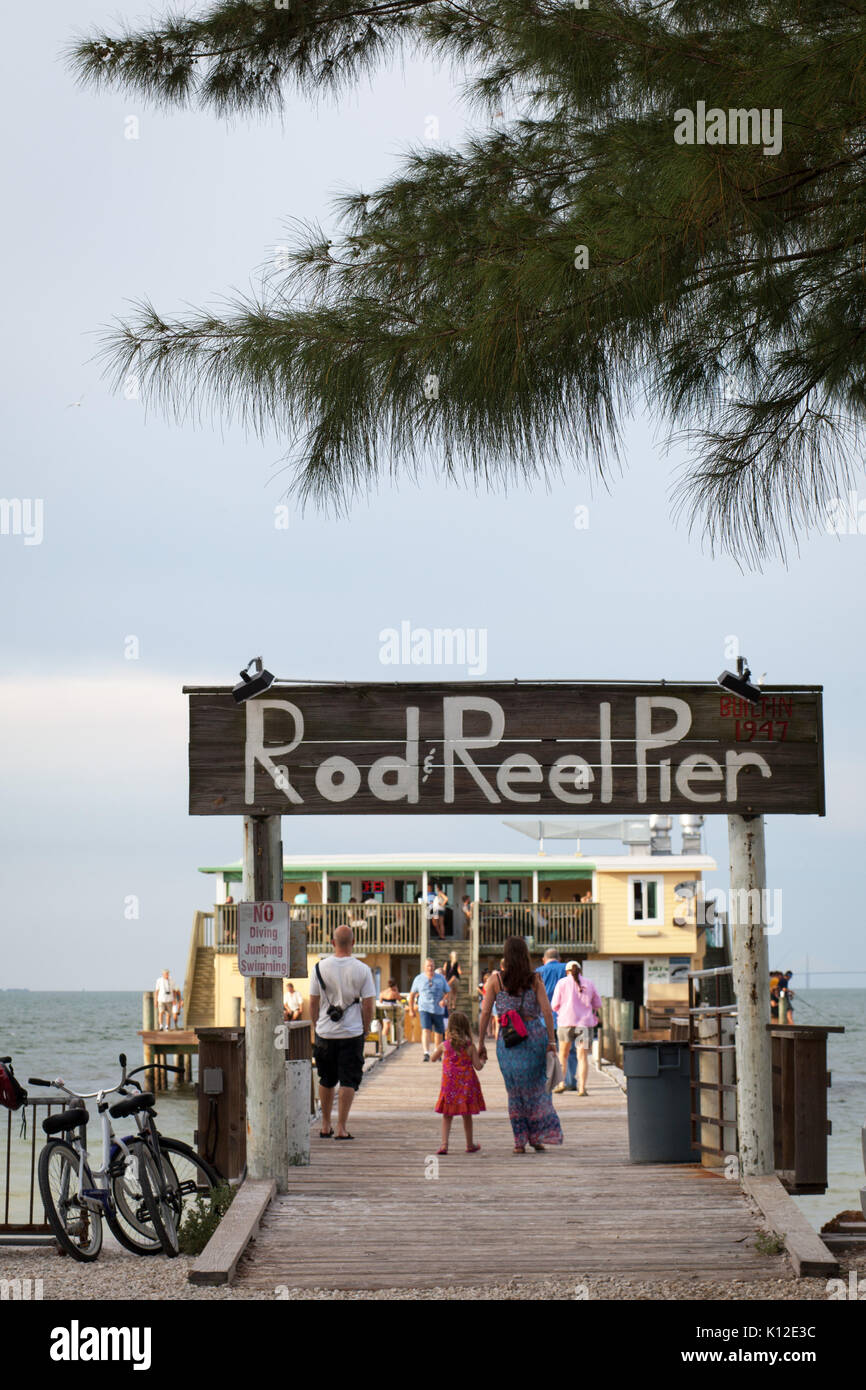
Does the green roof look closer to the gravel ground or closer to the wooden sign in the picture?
the wooden sign

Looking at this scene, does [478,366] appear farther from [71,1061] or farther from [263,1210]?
[71,1061]

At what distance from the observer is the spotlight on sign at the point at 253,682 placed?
9.23 m

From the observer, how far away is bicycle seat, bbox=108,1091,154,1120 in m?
8.75

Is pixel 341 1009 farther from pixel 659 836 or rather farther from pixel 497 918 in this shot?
pixel 659 836

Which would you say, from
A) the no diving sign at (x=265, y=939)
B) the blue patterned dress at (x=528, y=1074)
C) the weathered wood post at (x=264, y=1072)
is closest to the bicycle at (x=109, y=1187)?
the weathered wood post at (x=264, y=1072)

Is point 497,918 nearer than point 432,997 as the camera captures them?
No

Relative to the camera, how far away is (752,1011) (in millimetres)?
9180

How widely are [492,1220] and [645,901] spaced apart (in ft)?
98.3

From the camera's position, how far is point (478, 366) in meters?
6.44

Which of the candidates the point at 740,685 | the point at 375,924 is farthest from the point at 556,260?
the point at 375,924

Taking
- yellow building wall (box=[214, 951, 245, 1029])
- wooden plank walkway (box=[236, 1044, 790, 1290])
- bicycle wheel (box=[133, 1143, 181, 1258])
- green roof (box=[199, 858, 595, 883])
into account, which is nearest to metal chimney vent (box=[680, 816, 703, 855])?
green roof (box=[199, 858, 595, 883])

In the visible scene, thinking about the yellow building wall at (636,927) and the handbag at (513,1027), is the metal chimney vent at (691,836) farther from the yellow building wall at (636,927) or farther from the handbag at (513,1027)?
the handbag at (513,1027)
